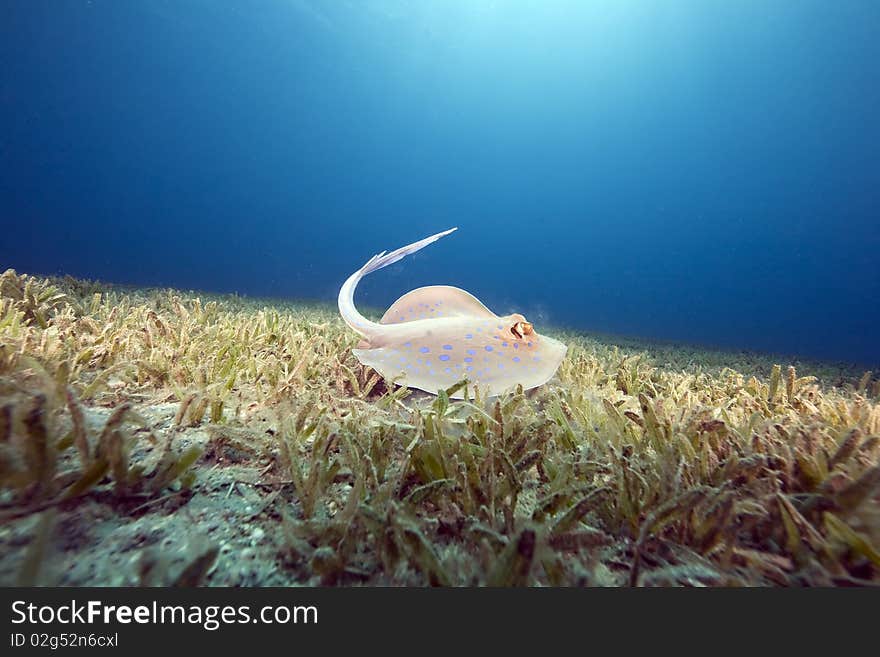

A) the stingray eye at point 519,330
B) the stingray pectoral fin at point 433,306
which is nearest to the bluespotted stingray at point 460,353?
the stingray eye at point 519,330

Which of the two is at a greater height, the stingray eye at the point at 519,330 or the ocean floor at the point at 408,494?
the stingray eye at the point at 519,330

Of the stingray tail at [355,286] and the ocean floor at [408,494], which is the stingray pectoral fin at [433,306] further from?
the ocean floor at [408,494]

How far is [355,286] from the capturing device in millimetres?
3180

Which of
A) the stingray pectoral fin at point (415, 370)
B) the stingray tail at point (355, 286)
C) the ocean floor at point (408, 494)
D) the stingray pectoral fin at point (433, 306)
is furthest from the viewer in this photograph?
the stingray pectoral fin at point (433, 306)

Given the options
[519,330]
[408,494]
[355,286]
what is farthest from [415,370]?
[355,286]

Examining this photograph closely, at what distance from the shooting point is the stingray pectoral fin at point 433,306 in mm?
3475

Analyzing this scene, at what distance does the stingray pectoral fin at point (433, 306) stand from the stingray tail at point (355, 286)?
39cm

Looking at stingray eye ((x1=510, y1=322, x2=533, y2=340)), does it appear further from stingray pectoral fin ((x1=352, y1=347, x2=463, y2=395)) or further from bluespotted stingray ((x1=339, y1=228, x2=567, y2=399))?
stingray pectoral fin ((x1=352, y1=347, x2=463, y2=395))

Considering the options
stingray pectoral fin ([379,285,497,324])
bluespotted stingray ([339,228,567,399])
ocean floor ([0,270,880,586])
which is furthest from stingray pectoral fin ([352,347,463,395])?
stingray pectoral fin ([379,285,497,324])

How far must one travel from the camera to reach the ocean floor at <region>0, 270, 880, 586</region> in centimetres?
91

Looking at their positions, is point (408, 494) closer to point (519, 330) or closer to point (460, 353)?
point (460, 353)

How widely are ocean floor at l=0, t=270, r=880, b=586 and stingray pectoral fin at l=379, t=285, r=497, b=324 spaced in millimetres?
1639

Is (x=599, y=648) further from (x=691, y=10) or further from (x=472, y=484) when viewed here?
(x=691, y=10)

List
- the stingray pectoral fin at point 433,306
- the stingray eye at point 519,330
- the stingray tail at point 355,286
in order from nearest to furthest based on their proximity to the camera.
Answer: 1. the stingray eye at point 519,330
2. the stingray tail at point 355,286
3. the stingray pectoral fin at point 433,306
